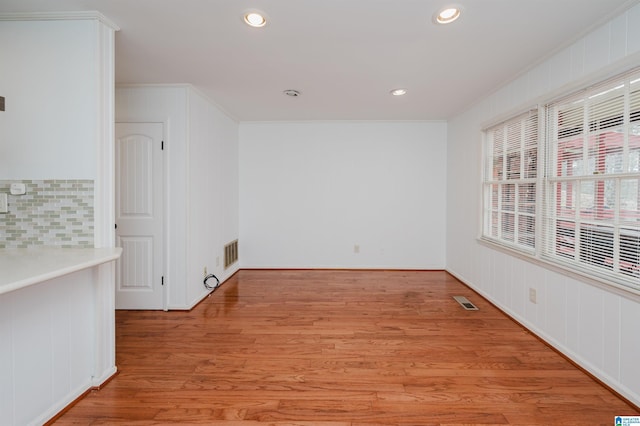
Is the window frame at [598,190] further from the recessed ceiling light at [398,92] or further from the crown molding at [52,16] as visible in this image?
the crown molding at [52,16]

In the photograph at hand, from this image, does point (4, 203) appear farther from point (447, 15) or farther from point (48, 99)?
point (447, 15)

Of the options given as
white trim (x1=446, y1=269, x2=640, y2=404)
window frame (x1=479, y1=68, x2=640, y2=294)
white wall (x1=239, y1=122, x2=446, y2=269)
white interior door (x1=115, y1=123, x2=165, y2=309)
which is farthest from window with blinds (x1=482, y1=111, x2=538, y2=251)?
white interior door (x1=115, y1=123, x2=165, y2=309)

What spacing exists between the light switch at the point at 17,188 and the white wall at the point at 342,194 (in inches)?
126

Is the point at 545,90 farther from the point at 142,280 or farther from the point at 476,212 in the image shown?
the point at 142,280

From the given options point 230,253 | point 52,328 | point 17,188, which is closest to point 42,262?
point 52,328

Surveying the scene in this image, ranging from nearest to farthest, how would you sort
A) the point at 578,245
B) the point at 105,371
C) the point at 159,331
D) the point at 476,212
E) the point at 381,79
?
the point at 105,371
the point at 578,245
the point at 159,331
the point at 381,79
the point at 476,212

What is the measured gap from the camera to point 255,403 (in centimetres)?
182

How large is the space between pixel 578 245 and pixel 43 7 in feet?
13.6

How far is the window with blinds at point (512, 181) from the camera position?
113 inches

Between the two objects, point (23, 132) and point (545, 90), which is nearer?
point (23, 132)

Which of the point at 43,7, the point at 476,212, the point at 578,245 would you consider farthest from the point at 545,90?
the point at 43,7

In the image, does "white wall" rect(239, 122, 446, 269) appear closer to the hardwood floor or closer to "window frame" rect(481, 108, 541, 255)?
"window frame" rect(481, 108, 541, 255)

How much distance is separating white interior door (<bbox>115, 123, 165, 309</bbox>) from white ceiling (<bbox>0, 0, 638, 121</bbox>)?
63 centimetres

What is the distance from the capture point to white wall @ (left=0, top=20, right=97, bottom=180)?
189cm
